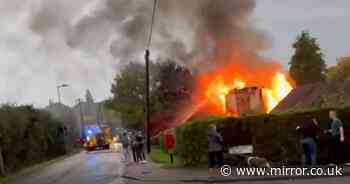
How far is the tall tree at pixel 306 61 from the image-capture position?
292ft

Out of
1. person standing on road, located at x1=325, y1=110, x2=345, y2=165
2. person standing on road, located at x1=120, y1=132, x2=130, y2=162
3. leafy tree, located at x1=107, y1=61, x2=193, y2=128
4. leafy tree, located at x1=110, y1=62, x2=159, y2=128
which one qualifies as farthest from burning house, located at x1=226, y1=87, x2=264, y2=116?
leafy tree, located at x1=110, y1=62, x2=159, y2=128

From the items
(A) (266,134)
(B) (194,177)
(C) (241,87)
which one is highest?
(C) (241,87)

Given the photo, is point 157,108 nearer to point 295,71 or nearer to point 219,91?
point 219,91

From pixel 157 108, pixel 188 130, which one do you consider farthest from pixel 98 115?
pixel 188 130

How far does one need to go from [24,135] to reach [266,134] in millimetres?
24006

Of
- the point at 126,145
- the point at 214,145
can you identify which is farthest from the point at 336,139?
the point at 126,145

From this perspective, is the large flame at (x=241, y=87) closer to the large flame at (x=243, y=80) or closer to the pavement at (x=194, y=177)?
the large flame at (x=243, y=80)

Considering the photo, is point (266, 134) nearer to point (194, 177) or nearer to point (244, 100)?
point (194, 177)

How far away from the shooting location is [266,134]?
2338cm

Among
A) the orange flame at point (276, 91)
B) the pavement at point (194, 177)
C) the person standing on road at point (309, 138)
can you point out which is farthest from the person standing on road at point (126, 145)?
the orange flame at point (276, 91)

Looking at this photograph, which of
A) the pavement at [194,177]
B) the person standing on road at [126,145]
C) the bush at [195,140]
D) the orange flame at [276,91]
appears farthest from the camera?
the orange flame at [276,91]

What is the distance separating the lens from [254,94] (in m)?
51.8

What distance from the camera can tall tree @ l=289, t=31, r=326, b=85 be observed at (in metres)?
88.9

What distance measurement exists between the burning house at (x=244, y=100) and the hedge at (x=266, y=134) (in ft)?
85.8
